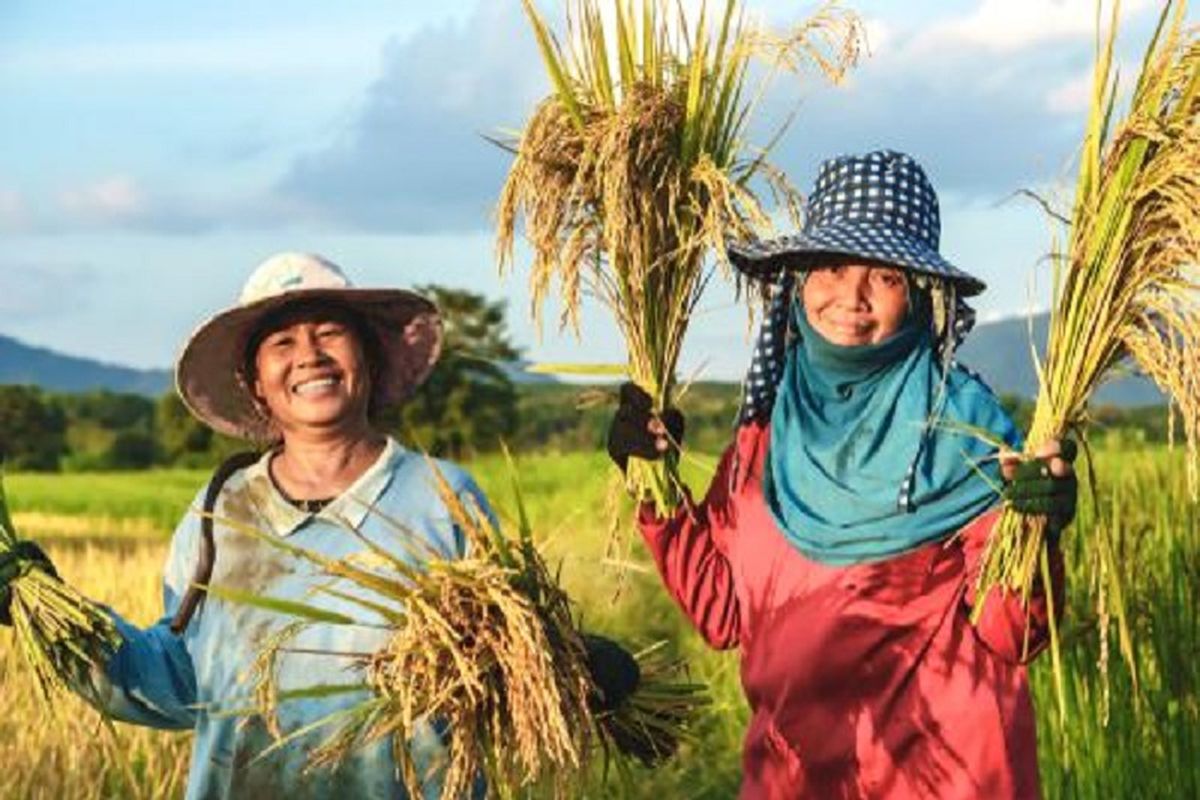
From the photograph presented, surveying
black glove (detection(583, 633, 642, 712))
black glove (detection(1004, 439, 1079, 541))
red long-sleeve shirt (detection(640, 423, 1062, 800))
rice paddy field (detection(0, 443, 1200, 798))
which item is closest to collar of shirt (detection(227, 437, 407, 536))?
rice paddy field (detection(0, 443, 1200, 798))

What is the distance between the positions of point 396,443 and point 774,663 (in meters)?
0.76

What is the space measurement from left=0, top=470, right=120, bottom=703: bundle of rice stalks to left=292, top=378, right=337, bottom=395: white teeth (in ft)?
1.58

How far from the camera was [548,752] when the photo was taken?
304cm

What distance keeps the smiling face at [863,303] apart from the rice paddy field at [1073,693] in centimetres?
42

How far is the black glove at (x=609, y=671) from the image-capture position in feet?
11.2

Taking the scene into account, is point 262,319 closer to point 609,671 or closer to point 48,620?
point 48,620

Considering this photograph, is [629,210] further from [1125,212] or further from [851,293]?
[1125,212]

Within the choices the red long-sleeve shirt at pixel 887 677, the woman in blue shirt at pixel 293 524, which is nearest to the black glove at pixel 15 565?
the woman in blue shirt at pixel 293 524

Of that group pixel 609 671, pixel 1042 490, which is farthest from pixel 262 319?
pixel 1042 490

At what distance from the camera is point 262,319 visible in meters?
3.78

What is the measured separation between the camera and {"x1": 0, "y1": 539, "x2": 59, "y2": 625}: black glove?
358 cm

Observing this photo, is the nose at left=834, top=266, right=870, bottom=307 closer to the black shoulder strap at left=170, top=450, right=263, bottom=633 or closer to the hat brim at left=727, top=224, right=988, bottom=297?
the hat brim at left=727, top=224, right=988, bottom=297

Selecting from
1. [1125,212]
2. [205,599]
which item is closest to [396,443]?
[205,599]

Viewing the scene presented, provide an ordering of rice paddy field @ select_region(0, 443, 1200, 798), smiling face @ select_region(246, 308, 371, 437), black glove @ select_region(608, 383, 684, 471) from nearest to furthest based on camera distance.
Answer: black glove @ select_region(608, 383, 684, 471) < smiling face @ select_region(246, 308, 371, 437) < rice paddy field @ select_region(0, 443, 1200, 798)
